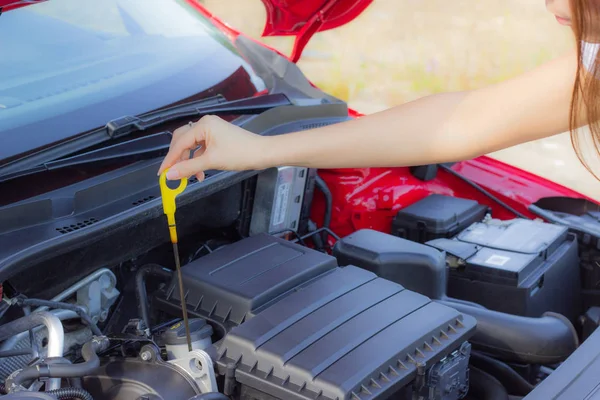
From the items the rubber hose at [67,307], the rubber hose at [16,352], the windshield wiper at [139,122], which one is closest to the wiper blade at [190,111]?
the windshield wiper at [139,122]

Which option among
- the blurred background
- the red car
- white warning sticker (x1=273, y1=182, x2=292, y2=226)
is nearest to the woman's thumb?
the red car

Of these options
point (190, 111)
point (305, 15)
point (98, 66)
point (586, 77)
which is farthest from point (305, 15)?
point (586, 77)

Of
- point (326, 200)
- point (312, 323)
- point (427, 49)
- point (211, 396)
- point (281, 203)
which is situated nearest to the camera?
point (211, 396)

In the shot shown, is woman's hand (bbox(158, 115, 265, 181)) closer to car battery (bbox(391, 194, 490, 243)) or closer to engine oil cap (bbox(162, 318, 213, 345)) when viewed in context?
engine oil cap (bbox(162, 318, 213, 345))

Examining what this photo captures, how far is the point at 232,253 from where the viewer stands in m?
1.67

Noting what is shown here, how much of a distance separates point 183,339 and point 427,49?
237 inches

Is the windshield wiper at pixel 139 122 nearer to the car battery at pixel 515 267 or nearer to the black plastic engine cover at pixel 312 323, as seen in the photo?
the black plastic engine cover at pixel 312 323

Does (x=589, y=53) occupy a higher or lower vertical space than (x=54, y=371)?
higher

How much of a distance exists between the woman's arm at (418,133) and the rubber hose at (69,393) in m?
0.41

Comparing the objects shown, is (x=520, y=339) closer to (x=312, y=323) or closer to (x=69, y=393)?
(x=312, y=323)

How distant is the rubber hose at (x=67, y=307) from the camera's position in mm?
1357

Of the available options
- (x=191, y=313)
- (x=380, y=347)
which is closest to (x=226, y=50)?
(x=191, y=313)

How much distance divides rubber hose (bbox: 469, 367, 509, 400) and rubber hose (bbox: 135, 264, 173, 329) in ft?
2.48

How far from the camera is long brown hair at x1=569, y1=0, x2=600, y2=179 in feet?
2.94
